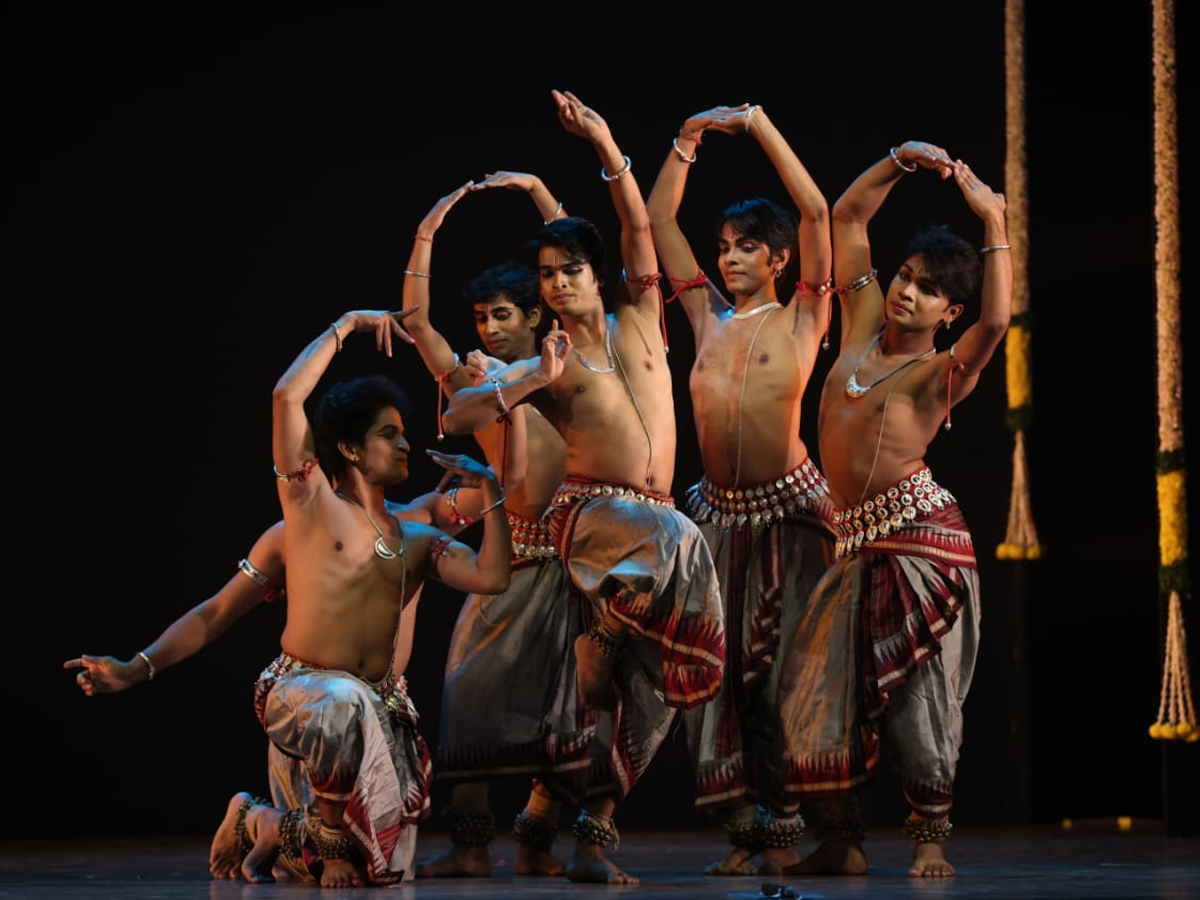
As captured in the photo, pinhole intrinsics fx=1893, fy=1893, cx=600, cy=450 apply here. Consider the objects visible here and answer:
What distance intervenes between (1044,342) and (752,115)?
1872 millimetres

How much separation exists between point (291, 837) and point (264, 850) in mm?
97

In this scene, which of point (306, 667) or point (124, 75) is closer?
point (306, 667)

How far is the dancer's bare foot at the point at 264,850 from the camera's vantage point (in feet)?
13.8

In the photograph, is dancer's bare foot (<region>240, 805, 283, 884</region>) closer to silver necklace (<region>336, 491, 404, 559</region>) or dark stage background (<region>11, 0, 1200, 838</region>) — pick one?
silver necklace (<region>336, 491, 404, 559</region>)

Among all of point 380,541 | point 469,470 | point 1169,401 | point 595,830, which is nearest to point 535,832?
point 595,830

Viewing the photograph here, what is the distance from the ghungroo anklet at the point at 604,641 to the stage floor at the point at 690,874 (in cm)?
50

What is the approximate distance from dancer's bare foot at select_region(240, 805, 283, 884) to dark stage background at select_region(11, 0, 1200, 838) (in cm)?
133

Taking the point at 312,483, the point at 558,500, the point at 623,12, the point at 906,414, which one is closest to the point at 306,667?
the point at 312,483

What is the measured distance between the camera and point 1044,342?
6.05m

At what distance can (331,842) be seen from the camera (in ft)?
13.1

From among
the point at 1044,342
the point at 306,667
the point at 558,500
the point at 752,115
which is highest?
the point at 752,115

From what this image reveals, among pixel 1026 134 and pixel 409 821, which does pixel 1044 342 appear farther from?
pixel 409 821

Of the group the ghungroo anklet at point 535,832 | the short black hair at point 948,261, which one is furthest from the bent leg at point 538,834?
the short black hair at point 948,261

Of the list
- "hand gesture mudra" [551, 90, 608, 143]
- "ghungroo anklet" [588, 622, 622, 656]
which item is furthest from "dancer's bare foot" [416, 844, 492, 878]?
"hand gesture mudra" [551, 90, 608, 143]
